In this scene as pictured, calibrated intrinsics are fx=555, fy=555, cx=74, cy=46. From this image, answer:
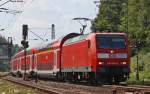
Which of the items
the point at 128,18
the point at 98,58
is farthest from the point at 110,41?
the point at 128,18

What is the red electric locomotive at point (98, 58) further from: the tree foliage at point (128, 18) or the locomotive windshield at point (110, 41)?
the tree foliage at point (128, 18)

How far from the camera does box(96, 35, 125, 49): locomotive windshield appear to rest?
1371 inches

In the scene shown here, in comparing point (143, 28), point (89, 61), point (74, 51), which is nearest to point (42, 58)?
point (74, 51)

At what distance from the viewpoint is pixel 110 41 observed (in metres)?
35.1

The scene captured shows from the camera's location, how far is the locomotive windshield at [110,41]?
34.8 metres

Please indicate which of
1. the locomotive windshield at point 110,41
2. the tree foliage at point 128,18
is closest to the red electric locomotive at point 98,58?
the locomotive windshield at point 110,41

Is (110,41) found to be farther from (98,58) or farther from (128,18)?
(128,18)

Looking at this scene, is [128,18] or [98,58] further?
[128,18]

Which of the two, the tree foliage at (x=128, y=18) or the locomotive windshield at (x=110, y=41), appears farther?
the tree foliage at (x=128, y=18)

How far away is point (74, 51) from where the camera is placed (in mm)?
39594

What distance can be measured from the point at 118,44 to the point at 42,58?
19.8m

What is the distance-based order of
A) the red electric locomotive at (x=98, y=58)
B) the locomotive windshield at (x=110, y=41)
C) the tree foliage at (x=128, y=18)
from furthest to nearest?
the tree foliage at (x=128, y=18)
the locomotive windshield at (x=110, y=41)
the red electric locomotive at (x=98, y=58)

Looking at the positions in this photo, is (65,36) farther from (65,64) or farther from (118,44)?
(118,44)

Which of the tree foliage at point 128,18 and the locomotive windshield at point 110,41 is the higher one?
the tree foliage at point 128,18
